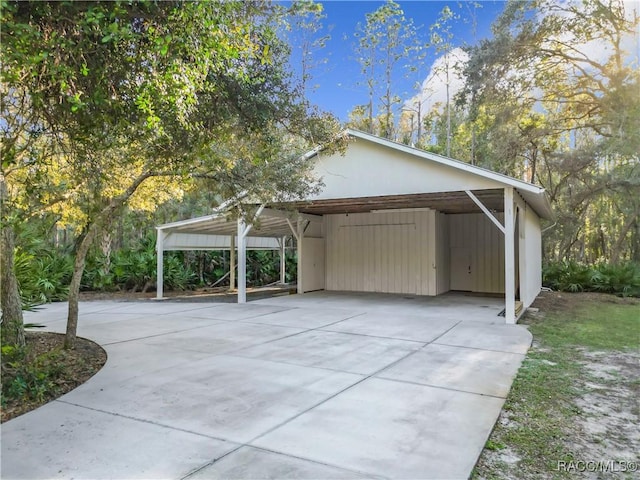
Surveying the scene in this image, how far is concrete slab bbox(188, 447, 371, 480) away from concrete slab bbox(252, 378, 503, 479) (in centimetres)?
9

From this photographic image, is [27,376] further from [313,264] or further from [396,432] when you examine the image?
[313,264]

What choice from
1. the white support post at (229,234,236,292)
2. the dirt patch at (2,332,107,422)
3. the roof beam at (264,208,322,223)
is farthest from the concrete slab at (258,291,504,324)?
the dirt patch at (2,332,107,422)

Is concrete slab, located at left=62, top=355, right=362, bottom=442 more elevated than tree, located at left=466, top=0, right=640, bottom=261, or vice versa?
tree, located at left=466, top=0, right=640, bottom=261

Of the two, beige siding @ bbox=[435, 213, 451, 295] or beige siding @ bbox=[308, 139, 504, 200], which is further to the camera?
beige siding @ bbox=[435, 213, 451, 295]

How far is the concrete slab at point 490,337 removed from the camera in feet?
20.8

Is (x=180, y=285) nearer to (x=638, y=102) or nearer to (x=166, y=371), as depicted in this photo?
(x=166, y=371)

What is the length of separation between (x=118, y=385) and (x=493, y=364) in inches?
168

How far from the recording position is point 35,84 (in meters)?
4.02

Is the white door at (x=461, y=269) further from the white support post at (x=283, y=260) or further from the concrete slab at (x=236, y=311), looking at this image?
the concrete slab at (x=236, y=311)

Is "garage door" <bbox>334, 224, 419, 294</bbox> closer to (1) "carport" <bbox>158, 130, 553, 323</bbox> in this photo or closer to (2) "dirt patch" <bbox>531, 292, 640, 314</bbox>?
(1) "carport" <bbox>158, 130, 553, 323</bbox>

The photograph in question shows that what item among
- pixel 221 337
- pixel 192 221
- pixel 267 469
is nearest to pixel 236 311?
pixel 221 337

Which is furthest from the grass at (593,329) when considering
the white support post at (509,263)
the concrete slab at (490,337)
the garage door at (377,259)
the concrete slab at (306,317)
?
the garage door at (377,259)

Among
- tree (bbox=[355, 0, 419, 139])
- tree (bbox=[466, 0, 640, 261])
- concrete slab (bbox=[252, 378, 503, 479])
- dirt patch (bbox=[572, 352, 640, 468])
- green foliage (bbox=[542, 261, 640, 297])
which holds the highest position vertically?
tree (bbox=[355, 0, 419, 139])

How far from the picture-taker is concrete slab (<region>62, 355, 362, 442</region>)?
346 centimetres
